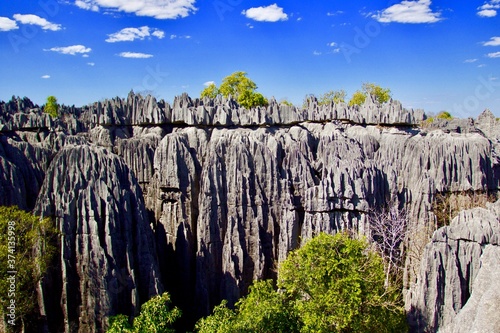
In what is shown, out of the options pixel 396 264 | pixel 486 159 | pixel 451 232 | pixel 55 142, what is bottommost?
pixel 396 264

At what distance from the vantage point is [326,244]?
13.8 metres

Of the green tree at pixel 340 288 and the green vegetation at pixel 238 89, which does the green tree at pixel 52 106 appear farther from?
Answer: the green tree at pixel 340 288

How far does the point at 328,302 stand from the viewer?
12.8m

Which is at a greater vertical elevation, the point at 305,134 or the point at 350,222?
the point at 305,134

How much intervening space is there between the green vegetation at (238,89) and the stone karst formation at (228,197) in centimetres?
2135

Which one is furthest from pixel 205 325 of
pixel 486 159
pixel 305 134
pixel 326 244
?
pixel 486 159

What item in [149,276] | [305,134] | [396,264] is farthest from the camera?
[305,134]

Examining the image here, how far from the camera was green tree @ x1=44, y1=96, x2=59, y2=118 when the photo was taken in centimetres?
5925

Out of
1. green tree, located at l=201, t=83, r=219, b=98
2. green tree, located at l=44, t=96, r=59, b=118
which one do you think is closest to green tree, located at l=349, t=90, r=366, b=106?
green tree, located at l=201, t=83, r=219, b=98

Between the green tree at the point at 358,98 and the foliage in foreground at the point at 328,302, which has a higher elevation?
the green tree at the point at 358,98

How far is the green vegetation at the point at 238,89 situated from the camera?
51.9m

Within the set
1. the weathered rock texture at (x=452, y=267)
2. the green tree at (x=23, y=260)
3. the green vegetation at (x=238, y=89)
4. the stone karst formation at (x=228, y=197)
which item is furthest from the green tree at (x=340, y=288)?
the green vegetation at (x=238, y=89)

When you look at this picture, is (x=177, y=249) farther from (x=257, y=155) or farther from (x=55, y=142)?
(x=55, y=142)

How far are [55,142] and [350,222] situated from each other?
1878cm
